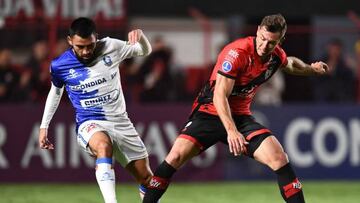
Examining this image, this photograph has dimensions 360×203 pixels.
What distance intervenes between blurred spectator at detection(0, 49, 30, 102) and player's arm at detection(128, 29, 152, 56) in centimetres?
480

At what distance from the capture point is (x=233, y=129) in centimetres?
787

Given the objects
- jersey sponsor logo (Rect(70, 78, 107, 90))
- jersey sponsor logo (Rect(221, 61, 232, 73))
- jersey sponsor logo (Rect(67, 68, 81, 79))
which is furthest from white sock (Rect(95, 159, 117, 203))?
jersey sponsor logo (Rect(221, 61, 232, 73))

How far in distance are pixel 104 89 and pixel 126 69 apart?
4.98 meters

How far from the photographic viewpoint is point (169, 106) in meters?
13.9

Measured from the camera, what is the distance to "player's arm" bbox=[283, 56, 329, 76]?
29.0 feet

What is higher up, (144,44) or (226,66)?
(226,66)

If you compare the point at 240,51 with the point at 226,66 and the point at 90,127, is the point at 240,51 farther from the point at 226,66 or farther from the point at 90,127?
the point at 90,127

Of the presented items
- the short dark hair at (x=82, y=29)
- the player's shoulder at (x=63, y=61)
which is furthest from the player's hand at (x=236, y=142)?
the player's shoulder at (x=63, y=61)

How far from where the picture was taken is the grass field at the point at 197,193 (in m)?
11.2

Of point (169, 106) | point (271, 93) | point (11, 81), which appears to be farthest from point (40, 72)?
point (271, 93)

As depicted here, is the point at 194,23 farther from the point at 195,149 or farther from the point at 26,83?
the point at 195,149

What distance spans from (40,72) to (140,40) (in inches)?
189

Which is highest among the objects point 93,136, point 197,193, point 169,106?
point 93,136

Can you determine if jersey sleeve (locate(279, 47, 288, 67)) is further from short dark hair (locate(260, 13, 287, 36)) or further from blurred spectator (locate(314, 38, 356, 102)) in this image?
blurred spectator (locate(314, 38, 356, 102))
